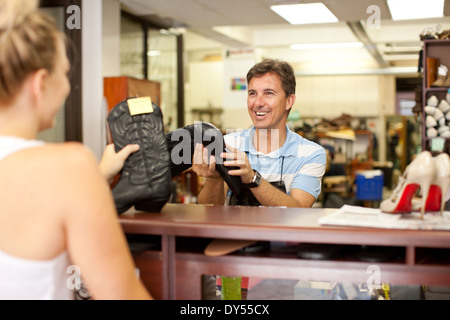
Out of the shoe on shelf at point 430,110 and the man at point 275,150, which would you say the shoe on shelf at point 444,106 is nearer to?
the shoe on shelf at point 430,110

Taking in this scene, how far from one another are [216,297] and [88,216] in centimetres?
66

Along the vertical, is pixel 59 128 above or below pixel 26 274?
above

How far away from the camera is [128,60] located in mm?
7234

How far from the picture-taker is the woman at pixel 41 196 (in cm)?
105

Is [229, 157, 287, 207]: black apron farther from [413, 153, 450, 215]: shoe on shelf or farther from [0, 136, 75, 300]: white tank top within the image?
[0, 136, 75, 300]: white tank top

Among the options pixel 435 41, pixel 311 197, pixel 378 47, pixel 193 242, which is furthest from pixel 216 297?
pixel 378 47

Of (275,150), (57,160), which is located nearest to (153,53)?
(275,150)

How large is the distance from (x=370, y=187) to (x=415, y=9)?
8.51 feet

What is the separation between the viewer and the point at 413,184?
5.01ft

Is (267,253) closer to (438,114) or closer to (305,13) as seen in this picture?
(438,114)

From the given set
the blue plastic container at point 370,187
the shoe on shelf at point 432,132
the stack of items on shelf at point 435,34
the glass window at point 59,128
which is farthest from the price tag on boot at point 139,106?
the blue plastic container at point 370,187

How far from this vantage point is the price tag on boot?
165 centimetres

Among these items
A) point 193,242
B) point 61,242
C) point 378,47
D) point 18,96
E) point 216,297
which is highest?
point 378,47
